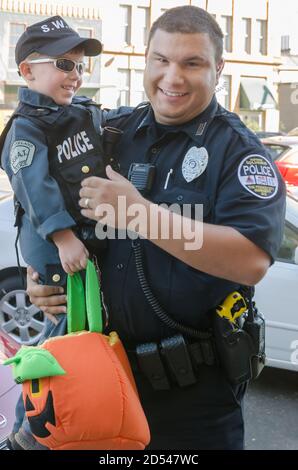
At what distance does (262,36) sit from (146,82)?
3680 cm

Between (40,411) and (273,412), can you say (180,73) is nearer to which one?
(40,411)

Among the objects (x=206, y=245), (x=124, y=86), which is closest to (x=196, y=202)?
(x=206, y=245)

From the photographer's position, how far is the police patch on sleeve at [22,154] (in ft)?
6.05

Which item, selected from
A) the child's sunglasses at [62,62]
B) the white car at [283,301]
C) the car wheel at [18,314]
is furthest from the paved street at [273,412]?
the child's sunglasses at [62,62]

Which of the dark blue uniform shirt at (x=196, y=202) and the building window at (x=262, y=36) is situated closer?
the dark blue uniform shirt at (x=196, y=202)

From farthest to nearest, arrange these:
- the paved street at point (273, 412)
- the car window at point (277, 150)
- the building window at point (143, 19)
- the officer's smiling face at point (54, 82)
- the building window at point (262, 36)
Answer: the building window at point (262, 36)
the building window at point (143, 19)
the car window at point (277, 150)
the paved street at point (273, 412)
the officer's smiling face at point (54, 82)

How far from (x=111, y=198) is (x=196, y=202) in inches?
10.8

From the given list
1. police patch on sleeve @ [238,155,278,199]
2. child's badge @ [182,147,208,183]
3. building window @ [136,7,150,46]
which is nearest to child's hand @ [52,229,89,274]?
child's badge @ [182,147,208,183]

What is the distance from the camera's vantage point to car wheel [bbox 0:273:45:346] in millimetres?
5113

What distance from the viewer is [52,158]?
1.90 metres

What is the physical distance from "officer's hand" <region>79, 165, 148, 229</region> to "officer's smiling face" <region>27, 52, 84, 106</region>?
584 millimetres

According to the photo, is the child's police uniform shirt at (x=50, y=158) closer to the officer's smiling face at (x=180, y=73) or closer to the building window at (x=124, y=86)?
the officer's smiling face at (x=180, y=73)

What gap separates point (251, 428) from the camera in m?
4.07

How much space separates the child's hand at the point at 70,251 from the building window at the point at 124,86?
30604mm
